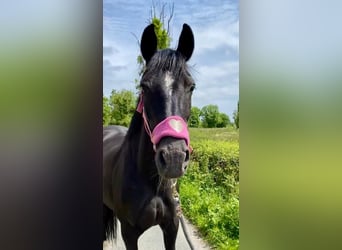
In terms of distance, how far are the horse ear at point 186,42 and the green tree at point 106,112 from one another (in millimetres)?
406

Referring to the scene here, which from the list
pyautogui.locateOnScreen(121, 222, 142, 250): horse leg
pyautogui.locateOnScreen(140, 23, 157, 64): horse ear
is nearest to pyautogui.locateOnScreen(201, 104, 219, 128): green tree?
pyautogui.locateOnScreen(140, 23, 157, 64): horse ear

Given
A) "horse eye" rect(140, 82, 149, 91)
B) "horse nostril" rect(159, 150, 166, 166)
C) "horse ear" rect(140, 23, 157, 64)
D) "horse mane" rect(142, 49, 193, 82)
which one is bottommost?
"horse nostril" rect(159, 150, 166, 166)

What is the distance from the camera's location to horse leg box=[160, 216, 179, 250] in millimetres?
1826

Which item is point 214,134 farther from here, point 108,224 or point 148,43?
point 108,224

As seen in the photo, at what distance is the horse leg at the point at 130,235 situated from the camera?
182cm

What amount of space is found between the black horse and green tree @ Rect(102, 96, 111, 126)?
33mm

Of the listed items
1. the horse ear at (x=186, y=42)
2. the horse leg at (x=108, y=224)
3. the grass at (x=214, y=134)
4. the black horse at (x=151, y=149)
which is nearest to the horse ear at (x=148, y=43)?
the black horse at (x=151, y=149)
